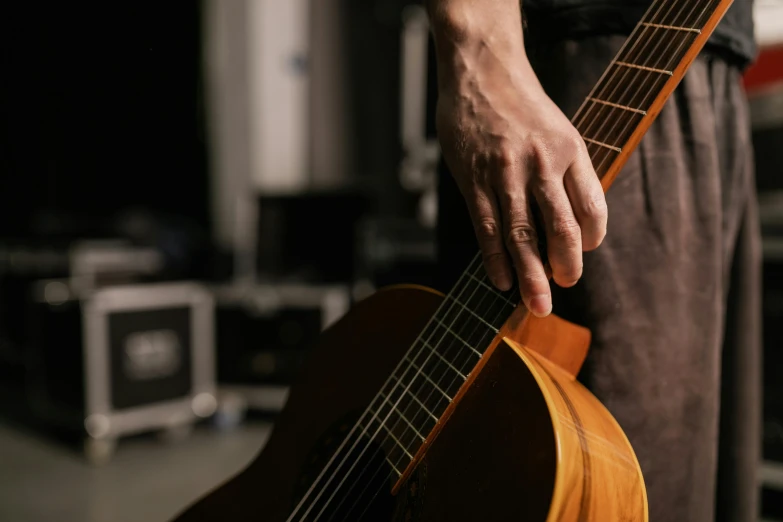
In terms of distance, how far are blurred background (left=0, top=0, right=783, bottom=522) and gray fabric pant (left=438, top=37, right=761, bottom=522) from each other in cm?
148

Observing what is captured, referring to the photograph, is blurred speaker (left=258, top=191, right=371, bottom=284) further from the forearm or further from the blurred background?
the forearm

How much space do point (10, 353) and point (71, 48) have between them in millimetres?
1734

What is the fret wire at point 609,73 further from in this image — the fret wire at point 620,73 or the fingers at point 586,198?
the fingers at point 586,198

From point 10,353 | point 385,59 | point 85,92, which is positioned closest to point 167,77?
point 85,92

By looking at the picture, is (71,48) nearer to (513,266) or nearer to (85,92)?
(85,92)

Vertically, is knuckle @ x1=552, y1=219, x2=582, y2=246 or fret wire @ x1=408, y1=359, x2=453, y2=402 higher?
knuckle @ x1=552, y1=219, x2=582, y2=246

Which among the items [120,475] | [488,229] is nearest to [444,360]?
[488,229]

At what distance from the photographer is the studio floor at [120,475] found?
183 centimetres

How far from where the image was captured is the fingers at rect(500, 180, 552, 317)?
1.54 ft

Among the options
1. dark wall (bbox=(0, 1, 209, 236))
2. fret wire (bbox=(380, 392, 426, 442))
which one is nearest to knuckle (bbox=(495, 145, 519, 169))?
fret wire (bbox=(380, 392, 426, 442))

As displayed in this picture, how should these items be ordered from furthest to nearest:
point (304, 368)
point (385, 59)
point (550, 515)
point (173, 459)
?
point (385, 59), point (173, 459), point (304, 368), point (550, 515)

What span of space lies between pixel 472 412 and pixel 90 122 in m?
3.45

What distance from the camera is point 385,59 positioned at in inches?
128

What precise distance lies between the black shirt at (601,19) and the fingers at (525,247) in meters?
0.23
